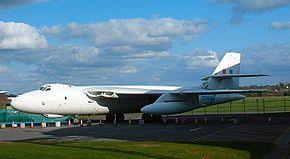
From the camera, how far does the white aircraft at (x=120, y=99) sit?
3597 cm

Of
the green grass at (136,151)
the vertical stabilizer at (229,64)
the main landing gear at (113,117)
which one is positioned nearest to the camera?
the green grass at (136,151)

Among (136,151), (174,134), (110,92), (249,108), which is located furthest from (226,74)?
(136,151)

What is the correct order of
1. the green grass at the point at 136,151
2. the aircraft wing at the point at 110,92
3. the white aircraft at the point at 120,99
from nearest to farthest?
the green grass at the point at 136,151
the white aircraft at the point at 120,99
the aircraft wing at the point at 110,92

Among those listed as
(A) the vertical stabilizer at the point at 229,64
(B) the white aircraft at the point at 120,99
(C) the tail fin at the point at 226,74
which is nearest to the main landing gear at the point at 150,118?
(B) the white aircraft at the point at 120,99

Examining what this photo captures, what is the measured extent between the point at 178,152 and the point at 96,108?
23315mm

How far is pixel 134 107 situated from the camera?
1613 inches

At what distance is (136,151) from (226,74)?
2882cm

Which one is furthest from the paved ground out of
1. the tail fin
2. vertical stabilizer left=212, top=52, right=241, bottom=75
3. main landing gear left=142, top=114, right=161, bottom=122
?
vertical stabilizer left=212, top=52, right=241, bottom=75

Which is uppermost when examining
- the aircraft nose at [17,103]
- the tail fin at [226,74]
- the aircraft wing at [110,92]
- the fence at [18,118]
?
the tail fin at [226,74]

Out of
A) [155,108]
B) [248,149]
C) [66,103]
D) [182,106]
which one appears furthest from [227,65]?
[248,149]

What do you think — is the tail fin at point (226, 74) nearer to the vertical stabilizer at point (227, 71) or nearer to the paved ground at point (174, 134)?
the vertical stabilizer at point (227, 71)

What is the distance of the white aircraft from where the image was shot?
35969mm

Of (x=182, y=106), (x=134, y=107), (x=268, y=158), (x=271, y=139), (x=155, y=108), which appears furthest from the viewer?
(x=134, y=107)

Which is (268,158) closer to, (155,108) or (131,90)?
(155,108)
